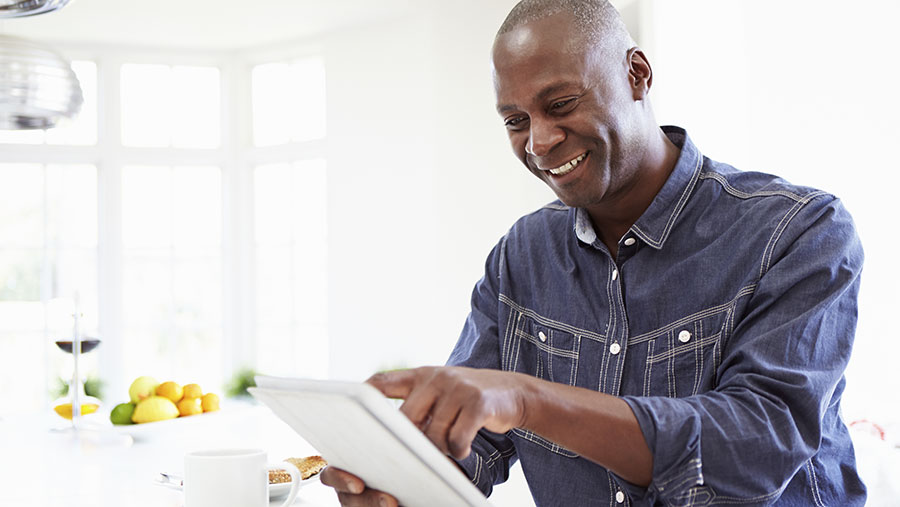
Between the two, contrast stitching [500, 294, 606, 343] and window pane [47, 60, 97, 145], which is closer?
contrast stitching [500, 294, 606, 343]

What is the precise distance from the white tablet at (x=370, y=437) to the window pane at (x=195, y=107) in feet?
17.3

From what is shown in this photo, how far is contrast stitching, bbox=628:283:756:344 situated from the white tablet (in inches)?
17.3

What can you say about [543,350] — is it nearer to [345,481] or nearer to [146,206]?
[345,481]

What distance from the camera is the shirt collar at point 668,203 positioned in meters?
1.24

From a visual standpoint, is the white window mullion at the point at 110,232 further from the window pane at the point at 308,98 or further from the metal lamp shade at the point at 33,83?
the metal lamp shade at the point at 33,83

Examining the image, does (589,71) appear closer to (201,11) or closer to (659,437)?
(659,437)

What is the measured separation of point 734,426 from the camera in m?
0.95

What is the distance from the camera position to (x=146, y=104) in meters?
5.79

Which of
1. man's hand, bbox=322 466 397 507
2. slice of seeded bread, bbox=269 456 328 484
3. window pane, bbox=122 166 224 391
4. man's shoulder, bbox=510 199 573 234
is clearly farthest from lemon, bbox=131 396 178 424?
window pane, bbox=122 166 224 391

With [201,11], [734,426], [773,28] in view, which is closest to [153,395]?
[734,426]

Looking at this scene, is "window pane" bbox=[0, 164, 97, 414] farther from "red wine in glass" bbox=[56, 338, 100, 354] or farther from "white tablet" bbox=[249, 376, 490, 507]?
"white tablet" bbox=[249, 376, 490, 507]

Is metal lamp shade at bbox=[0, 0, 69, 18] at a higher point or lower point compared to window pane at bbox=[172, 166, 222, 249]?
higher

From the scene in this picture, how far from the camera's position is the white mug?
3.56 ft

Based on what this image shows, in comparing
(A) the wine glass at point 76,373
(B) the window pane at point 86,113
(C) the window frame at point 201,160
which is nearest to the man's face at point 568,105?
(A) the wine glass at point 76,373
